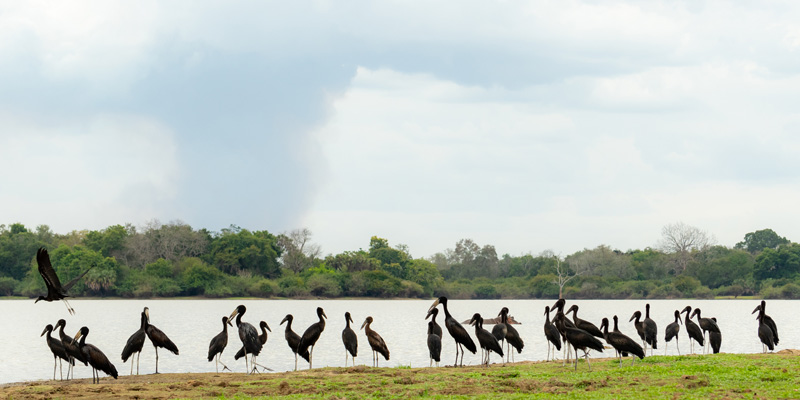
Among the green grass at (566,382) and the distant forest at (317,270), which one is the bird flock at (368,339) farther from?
the distant forest at (317,270)

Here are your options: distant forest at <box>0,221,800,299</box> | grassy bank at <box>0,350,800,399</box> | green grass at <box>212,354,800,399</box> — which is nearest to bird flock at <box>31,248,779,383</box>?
grassy bank at <box>0,350,800,399</box>

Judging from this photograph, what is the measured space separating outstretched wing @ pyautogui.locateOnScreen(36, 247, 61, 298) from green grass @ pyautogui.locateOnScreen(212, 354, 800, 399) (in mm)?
4377

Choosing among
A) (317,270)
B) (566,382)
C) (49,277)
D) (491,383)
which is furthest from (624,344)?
(317,270)

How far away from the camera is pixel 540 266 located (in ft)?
431

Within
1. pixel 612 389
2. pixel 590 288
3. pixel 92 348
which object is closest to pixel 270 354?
pixel 92 348

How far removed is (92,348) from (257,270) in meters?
95.1

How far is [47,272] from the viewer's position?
16359mm

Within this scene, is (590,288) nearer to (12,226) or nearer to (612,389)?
(12,226)

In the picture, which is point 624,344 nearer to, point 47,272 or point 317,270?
point 47,272

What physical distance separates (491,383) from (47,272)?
9066mm

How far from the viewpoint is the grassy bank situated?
47.8 ft

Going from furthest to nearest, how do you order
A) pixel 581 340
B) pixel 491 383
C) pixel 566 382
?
pixel 581 340 < pixel 491 383 < pixel 566 382

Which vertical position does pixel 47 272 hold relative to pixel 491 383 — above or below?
above

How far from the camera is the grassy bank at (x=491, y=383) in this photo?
47.8 ft
